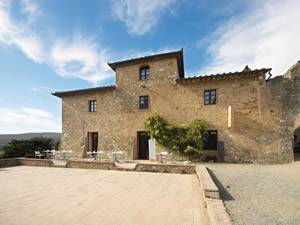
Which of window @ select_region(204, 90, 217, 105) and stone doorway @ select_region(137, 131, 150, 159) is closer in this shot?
window @ select_region(204, 90, 217, 105)

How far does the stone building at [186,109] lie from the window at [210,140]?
0.06 m

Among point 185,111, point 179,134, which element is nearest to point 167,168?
point 179,134

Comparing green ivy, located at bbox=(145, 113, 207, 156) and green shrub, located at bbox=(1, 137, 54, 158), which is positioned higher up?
green ivy, located at bbox=(145, 113, 207, 156)

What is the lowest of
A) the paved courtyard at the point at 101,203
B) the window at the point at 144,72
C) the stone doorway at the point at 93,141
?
the paved courtyard at the point at 101,203

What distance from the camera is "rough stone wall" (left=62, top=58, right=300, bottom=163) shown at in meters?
11.7

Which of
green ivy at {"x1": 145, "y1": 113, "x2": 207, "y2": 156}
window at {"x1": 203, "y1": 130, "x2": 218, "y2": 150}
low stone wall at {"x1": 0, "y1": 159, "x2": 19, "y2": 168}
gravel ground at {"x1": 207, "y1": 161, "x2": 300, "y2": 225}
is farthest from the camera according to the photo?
window at {"x1": 203, "y1": 130, "x2": 218, "y2": 150}

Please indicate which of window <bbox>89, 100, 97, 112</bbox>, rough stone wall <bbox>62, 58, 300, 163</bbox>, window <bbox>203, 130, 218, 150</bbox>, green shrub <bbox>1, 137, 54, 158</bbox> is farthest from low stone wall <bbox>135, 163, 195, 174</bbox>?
green shrub <bbox>1, 137, 54, 158</bbox>

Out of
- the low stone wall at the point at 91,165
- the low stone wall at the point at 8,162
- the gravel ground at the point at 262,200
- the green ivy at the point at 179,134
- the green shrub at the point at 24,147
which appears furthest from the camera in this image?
the green shrub at the point at 24,147

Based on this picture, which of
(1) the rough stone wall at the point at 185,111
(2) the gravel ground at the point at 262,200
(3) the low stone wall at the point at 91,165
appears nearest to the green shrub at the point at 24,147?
(1) the rough stone wall at the point at 185,111

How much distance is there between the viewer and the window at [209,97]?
12945 mm

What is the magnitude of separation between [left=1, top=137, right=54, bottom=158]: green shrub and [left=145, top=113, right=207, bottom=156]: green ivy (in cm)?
974

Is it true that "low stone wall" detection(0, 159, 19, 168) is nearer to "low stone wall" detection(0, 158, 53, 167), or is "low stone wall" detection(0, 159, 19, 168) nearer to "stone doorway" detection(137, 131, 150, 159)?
"low stone wall" detection(0, 158, 53, 167)

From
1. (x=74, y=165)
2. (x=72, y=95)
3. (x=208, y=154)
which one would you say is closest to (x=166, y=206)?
(x=74, y=165)

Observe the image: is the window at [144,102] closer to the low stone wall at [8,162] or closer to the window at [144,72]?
the window at [144,72]
